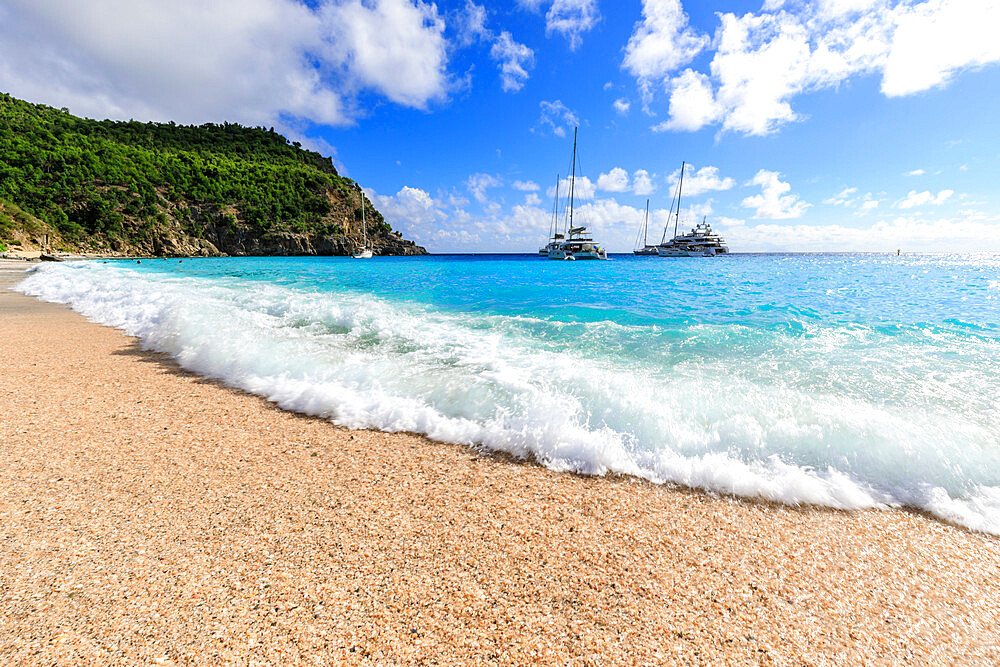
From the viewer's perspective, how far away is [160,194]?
69.4m

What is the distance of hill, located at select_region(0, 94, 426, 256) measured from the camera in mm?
55000

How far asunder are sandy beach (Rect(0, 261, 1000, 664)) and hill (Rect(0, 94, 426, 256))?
214 ft

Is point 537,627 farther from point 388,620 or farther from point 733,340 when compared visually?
point 733,340

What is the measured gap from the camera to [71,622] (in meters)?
1.66

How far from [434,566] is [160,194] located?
95970 mm

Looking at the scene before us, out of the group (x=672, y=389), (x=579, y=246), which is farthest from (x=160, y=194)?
(x=672, y=389)

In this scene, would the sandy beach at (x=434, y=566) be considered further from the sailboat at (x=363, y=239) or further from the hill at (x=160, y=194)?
the sailboat at (x=363, y=239)

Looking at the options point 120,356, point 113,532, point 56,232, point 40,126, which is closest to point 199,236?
point 56,232

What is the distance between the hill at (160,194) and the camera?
55.0 meters

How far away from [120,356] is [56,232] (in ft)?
241

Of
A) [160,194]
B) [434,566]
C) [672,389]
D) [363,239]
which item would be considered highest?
[160,194]

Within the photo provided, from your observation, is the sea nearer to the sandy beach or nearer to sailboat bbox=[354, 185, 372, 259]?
the sandy beach

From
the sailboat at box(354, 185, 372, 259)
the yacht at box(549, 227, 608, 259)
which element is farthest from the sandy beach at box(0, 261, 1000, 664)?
the sailboat at box(354, 185, 372, 259)

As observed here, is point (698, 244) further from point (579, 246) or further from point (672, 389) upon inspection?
point (672, 389)
